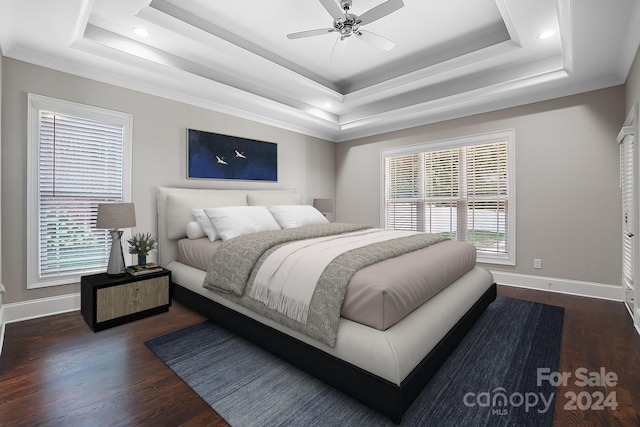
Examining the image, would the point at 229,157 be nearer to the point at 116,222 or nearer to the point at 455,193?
the point at 116,222

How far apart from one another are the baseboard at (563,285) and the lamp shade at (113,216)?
4437 millimetres

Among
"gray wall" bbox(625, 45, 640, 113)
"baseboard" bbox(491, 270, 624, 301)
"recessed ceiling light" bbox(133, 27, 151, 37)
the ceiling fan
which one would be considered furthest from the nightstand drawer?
"gray wall" bbox(625, 45, 640, 113)

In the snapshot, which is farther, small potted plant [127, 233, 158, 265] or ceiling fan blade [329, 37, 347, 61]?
small potted plant [127, 233, 158, 265]

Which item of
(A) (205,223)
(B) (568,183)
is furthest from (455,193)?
(A) (205,223)

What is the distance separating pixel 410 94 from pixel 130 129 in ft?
12.2

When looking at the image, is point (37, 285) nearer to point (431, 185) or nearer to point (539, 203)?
point (431, 185)

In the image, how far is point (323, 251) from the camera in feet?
7.30

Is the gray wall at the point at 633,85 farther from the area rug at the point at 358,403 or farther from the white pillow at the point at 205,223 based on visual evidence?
the white pillow at the point at 205,223

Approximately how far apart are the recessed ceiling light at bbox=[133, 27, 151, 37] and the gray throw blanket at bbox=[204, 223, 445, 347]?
207 centimetres

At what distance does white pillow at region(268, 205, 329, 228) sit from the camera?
389 cm

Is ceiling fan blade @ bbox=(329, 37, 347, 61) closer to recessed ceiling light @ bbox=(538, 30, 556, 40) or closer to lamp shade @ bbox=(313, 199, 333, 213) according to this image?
recessed ceiling light @ bbox=(538, 30, 556, 40)

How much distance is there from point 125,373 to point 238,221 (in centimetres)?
170

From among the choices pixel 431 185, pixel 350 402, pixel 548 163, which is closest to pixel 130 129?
pixel 350 402

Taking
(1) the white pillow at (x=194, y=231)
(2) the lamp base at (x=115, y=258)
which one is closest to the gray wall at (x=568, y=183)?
(1) the white pillow at (x=194, y=231)
